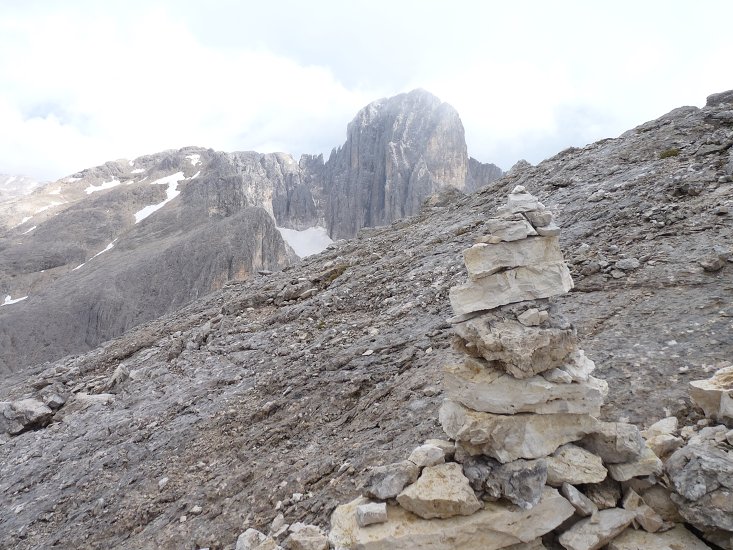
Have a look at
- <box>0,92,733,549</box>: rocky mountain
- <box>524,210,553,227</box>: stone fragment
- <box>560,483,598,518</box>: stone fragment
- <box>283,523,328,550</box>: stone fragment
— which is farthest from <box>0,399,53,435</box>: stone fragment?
<box>524,210,553,227</box>: stone fragment

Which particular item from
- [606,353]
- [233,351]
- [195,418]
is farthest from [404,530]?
[233,351]

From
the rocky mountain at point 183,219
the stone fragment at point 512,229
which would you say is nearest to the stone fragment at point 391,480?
the stone fragment at point 512,229

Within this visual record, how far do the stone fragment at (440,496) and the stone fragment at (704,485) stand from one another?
2368 millimetres

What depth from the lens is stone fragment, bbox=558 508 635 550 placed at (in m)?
5.32

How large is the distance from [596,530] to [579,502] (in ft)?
1.08

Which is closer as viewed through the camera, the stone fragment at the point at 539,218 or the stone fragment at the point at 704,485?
the stone fragment at the point at 704,485

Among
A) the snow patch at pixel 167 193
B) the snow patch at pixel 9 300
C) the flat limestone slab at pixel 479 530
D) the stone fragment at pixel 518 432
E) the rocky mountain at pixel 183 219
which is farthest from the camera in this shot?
the snow patch at pixel 167 193

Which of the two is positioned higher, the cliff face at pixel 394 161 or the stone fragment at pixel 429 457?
the cliff face at pixel 394 161

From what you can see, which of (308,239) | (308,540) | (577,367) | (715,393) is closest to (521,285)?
(577,367)

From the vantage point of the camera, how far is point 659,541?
529 centimetres

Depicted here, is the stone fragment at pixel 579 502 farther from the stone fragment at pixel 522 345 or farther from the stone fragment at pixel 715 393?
the stone fragment at pixel 715 393

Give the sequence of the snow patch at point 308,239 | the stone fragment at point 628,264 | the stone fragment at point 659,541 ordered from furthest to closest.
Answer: the snow patch at point 308,239
the stone fragment at point 628,264
the stone fragment at point 659,541

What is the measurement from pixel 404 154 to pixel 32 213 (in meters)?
113

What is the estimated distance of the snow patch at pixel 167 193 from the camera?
115 metres
